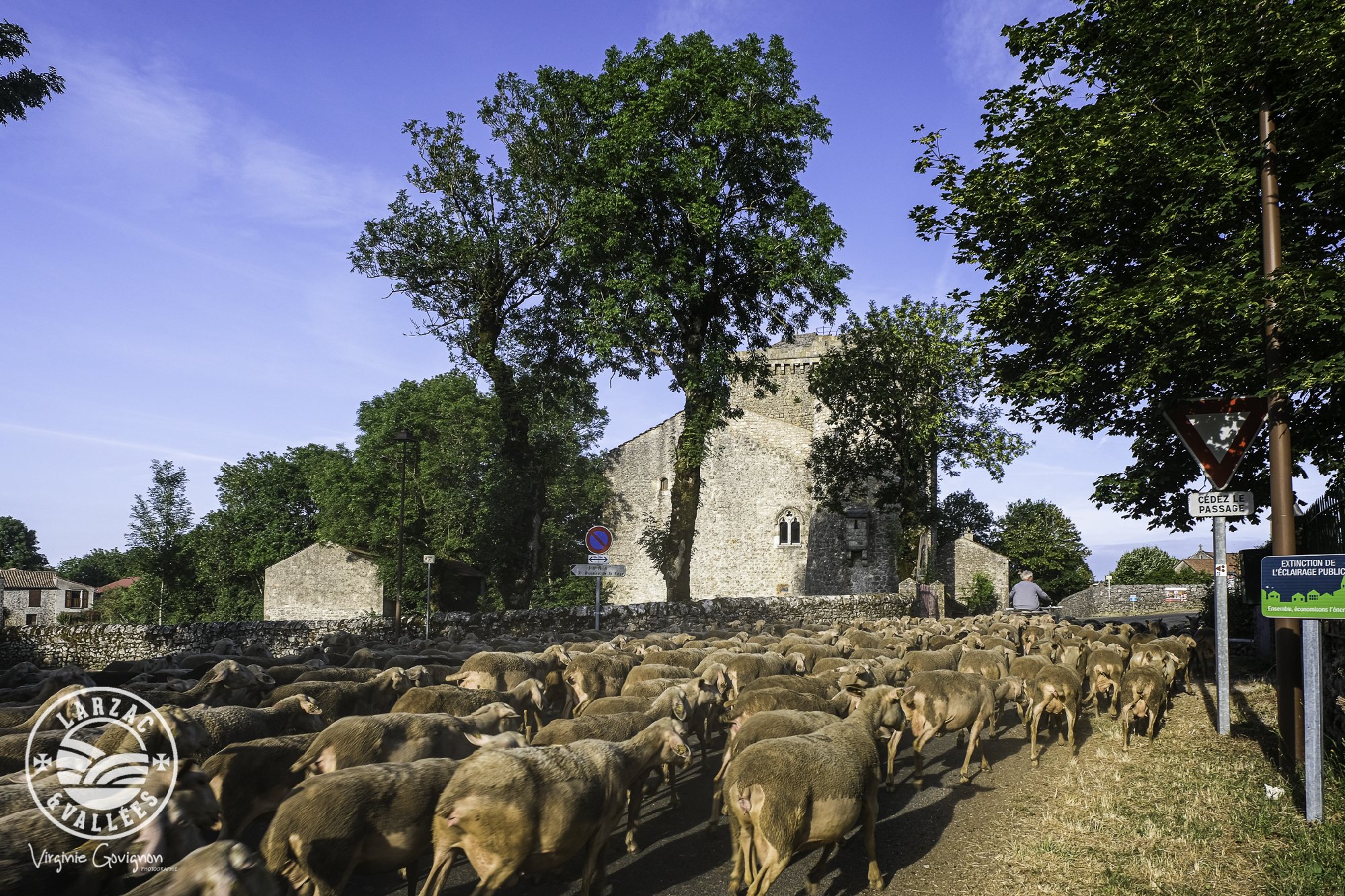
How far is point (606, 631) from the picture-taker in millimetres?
19500

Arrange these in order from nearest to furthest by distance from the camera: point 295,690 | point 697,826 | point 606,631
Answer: point 697,826 → point 295,690 → point 606,631

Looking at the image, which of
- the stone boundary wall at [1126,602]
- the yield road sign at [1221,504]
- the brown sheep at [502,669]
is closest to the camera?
the yield road sign at [1221,504]

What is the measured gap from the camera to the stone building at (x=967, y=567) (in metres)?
50.1

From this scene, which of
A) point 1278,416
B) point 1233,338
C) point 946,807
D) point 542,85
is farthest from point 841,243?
point 946,807

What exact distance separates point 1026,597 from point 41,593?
97.0 metres

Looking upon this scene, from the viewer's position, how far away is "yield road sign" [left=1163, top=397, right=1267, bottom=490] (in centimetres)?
872

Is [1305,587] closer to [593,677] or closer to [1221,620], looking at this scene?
[1221,620]

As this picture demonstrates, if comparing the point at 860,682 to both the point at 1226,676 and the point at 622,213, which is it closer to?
the point at 1226,676

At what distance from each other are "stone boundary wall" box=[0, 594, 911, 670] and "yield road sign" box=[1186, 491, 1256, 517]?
13.5 m

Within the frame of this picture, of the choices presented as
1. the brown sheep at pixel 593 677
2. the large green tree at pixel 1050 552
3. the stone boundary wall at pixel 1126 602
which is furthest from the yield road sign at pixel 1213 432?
the large green tree at pixel 1050 552

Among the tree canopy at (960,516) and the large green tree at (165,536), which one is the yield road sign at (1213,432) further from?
the large green tree at (165,536)

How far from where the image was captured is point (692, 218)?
72.6 feet

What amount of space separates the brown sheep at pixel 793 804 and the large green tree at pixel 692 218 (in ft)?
54.6

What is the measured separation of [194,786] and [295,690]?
389cm
